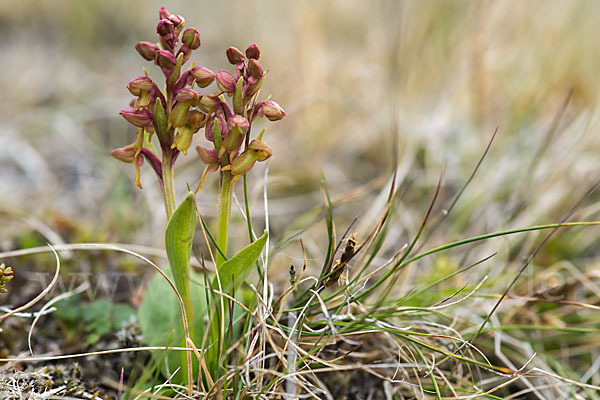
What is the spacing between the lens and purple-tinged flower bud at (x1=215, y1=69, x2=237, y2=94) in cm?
96

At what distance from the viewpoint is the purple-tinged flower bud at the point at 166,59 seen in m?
0.94

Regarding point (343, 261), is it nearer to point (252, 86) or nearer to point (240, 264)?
point (240, 264)

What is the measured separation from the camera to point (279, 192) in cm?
258

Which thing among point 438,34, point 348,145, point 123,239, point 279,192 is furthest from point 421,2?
point 123,239

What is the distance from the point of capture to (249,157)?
0.97 metres

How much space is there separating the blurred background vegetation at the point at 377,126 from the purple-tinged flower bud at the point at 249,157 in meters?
0.81

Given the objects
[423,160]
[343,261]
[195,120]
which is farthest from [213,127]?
[423,160]

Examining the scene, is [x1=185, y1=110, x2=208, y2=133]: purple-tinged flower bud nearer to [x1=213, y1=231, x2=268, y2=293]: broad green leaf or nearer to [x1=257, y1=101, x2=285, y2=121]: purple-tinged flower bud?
[x1=257, y1=101, x2=285, y2=121]: purple-tinged flower bud

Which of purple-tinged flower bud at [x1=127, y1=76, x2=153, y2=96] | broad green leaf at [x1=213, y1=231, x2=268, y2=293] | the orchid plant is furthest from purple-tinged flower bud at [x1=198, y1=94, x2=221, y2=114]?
broad green leaf at [x1=213, y1=231, x2=268, y2=293]

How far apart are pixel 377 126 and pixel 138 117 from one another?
2.05m

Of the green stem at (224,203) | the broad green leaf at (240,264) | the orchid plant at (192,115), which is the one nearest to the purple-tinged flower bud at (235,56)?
the orchid plant at (192,115)

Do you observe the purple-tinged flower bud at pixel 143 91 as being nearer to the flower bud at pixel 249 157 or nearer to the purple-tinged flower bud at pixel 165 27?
the purple-tinged flower bud at pixel 165 27

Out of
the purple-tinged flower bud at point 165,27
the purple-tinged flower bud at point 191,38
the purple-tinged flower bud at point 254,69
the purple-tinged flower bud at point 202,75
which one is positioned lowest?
the purple-tinged flower bud at point 202,75

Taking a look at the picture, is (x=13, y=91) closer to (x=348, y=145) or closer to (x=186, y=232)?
(x=348, y=145)
